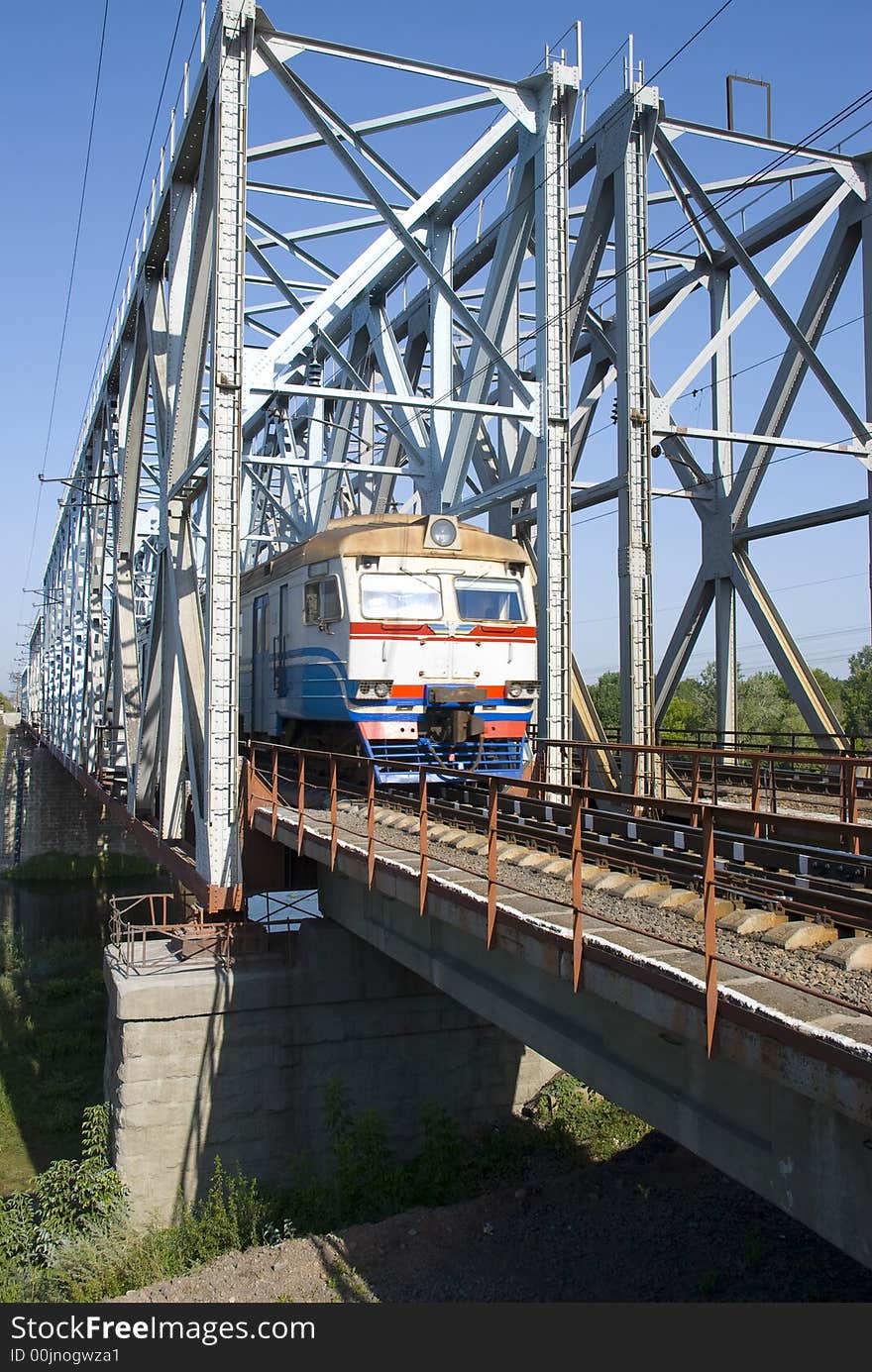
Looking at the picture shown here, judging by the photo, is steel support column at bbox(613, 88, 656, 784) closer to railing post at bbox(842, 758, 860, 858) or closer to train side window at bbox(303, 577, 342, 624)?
train side window at bbox(303, 577, 342, 624)

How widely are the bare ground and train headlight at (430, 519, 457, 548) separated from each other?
25.6 ft

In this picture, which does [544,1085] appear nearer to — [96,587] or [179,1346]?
[179,1346]

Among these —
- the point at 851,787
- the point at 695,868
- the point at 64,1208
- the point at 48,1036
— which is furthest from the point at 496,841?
the point at 48,1036

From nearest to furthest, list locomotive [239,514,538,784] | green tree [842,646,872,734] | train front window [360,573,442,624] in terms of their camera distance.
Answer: locomotive [239,514,538,784]
train front window [360,573,442,624]
green tree [842,646,872,734]

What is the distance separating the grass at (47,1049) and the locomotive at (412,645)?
7.91 metres

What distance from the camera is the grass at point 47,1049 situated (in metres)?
16.6

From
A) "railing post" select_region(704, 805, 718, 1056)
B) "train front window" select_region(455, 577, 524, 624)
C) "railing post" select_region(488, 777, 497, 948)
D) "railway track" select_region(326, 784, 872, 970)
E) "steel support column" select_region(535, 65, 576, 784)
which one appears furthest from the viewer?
"steel support column" select_region(535, 65, 576, 784)

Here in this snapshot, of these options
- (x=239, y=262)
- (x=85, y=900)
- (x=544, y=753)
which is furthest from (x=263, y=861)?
(x=85, y=900)

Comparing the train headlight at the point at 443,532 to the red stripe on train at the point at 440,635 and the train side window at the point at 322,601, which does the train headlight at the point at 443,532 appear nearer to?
A: the red stripe on train at the point at 440,635

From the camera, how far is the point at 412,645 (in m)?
13.3

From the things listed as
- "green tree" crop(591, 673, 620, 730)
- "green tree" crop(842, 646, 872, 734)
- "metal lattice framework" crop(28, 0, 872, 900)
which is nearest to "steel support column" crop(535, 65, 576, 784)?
"metal lattice framework" crop(28, 0, 872, 900)

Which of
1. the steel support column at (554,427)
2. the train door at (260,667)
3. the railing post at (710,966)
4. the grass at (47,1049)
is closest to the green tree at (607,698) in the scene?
the grass at (47,1049)

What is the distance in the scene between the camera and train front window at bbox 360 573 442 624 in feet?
43.4

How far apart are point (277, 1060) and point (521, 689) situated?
5.56m
